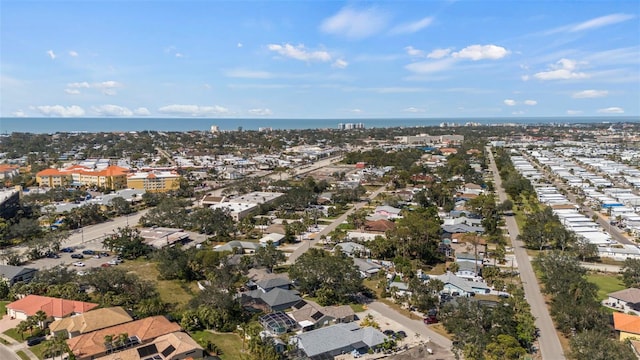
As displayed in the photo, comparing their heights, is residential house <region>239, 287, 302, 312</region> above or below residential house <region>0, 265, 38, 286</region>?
below

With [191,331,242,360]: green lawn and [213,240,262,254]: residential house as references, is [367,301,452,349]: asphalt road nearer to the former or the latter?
[191,331,242,360]: green lawn

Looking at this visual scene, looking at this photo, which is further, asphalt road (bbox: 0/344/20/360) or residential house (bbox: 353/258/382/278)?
residential house (bbox: 353/258/382/278)

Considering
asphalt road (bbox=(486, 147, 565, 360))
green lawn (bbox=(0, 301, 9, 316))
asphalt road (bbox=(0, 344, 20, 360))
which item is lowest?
asphalt road (bbox=(486, 147, 565, 360))

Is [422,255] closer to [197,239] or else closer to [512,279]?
[512,279]

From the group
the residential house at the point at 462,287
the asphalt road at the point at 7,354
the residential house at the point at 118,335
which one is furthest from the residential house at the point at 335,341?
the asphalt road at the point at 7,354

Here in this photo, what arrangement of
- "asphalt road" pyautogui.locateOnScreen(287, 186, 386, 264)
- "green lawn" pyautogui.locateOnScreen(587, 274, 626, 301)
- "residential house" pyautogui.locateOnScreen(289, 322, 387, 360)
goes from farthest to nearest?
"asphalt road" pyautogui.locateOnScreen(287, 186, 386, 264)
"green lawn" pyautogui.locateOnScreen(587, 274, 626, 301)
"residential house" pyautogui.locateOnScreen(289, 322, 387, 360)

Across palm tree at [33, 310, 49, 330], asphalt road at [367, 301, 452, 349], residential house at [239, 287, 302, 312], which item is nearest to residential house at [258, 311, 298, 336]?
residential house at [239, 287, 302, 312]

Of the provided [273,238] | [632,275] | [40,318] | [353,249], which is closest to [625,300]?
[632,275]
